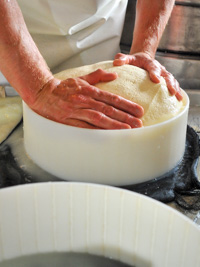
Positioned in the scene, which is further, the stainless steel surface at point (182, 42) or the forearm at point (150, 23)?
the stainless steel surface at point (182, 42)

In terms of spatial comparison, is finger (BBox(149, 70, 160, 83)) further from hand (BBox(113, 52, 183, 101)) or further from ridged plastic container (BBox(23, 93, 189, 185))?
ridged plastic container (BBox(23, 93, 189, 185))

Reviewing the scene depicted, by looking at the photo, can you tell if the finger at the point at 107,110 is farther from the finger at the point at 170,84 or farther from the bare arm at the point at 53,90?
the finger at the point at 170,84

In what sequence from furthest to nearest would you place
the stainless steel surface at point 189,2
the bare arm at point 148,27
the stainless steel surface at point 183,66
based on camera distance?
the stainless steel surface at point 183,66
the stainless steel surface at point 189,2
the bare arm at point 148,27

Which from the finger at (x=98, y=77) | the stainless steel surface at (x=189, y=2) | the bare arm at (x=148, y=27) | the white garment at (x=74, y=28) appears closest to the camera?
the finger at (x=98, y=77)

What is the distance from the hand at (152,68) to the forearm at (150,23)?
0.11 m

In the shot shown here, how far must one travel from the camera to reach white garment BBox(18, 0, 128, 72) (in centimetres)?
171

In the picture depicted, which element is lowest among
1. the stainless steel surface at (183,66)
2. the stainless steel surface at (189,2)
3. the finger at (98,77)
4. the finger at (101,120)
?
the stainless steel surface at (183,66)

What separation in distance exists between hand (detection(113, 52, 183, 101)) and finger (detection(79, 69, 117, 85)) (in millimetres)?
127

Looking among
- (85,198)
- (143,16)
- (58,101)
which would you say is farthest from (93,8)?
(85,198)

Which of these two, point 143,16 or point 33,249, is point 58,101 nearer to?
point 33,249

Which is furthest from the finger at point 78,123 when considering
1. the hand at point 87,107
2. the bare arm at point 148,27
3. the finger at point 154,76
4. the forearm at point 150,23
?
the forearm at point 150,23

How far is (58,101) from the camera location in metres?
1.19

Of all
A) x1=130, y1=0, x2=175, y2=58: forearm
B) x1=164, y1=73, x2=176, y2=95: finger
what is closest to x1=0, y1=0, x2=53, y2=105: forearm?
x1=164, y1=73, x2=176, y2=95: finger

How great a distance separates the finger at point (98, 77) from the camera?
1.26m
